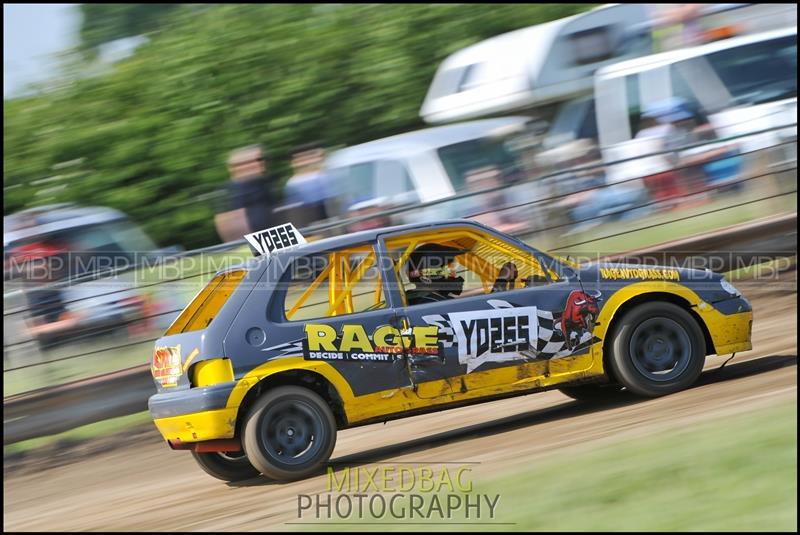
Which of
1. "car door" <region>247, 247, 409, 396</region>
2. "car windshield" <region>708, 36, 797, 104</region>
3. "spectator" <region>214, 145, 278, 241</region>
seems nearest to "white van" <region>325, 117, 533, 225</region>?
"spectator" <region>214, 145, 278, 241</region>

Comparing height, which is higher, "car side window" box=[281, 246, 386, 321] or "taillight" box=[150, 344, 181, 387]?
"car side window" box=[281, 246, 386, 321]

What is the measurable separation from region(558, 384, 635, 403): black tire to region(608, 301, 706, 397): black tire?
0.63m

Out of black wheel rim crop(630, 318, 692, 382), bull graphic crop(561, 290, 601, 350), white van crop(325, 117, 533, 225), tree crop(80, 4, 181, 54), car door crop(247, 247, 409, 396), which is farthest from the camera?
tree crop(80, 4, 181, 54)

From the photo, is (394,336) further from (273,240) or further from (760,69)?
(760,69)

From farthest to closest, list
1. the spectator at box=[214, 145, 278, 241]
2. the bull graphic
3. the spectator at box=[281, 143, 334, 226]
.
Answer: the spectator at box=[281, 143, 334, 226] < the spectator at box=[214, 145, 278, 241] < the bull graphic

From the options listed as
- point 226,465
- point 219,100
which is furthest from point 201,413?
point 219,100

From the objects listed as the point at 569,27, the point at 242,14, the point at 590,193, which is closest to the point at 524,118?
the point at 569,27

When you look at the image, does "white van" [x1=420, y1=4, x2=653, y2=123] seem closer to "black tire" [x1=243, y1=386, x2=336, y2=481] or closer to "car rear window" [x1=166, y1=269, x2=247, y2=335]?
"car rear window" [x1=166, y1=269, x2=247, y2=335]

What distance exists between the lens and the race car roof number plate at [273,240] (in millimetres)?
7707

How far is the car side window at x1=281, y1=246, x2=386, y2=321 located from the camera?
301 inches

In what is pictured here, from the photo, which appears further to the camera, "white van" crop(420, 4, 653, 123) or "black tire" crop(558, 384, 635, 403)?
"white van" crop(420, 4, 653, 123)

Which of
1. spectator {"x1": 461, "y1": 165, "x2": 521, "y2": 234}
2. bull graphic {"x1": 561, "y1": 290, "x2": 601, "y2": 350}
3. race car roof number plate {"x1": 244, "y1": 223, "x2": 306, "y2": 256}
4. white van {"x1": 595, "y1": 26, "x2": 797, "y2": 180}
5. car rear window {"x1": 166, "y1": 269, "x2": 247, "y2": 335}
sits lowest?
bull graphic {"x1": 561, "y1": 290, "x2": 601, "y2": 350}

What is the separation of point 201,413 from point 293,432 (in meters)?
0.63
